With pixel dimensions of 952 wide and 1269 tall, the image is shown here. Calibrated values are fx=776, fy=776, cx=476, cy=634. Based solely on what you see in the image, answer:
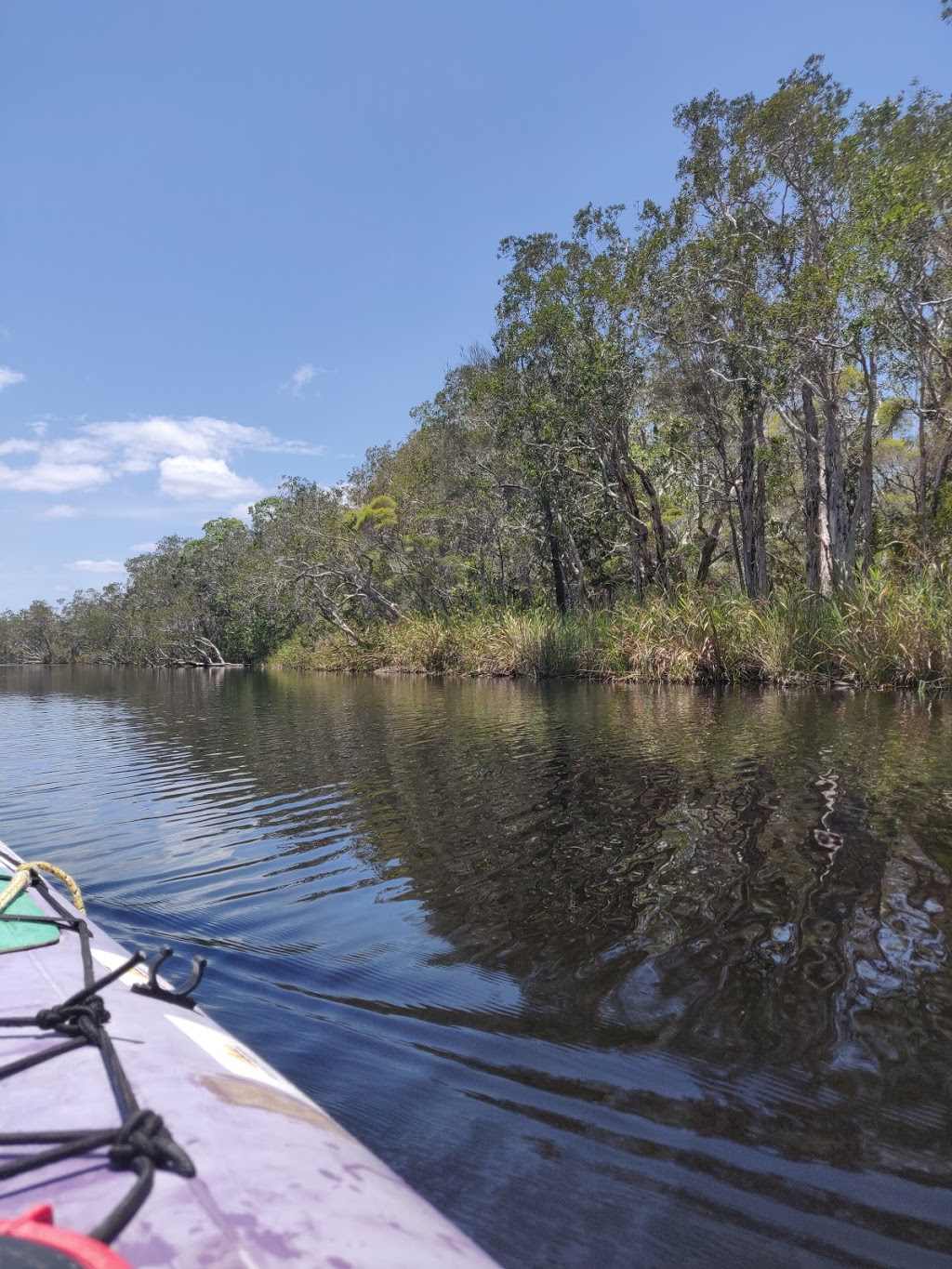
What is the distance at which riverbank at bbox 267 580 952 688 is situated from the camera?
13.0 meters

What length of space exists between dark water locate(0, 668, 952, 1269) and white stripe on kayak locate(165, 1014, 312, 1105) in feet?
1.77

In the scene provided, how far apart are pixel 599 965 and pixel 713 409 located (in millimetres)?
17900

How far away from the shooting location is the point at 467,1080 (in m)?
2.55

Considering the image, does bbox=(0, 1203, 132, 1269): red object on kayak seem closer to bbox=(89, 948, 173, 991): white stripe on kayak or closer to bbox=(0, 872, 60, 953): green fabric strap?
bbox=(89, 948, 173, 991): white stripe on kayak

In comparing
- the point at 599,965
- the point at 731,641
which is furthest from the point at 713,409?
the point at 599,965

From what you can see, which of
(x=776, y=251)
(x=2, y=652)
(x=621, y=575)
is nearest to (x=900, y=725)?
(x=776, y=251)

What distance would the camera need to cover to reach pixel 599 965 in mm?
3395

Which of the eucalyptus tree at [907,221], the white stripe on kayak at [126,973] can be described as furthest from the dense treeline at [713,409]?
the white stripe on kayak at [126,973]

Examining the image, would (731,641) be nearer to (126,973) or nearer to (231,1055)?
(126,973)

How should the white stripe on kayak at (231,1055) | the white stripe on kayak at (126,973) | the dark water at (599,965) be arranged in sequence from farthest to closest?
1. the white stripe on kayak at (126,973)
2. the dark water at (599,965)
3. the white stripe on kayak at (231,1055)

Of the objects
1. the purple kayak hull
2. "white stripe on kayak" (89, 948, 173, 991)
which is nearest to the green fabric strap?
"white stripe on kayak" (89, 948, 173, 991)

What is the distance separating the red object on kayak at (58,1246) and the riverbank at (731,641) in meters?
13.9

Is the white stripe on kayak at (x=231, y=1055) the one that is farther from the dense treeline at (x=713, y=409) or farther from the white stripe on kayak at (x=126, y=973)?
the dense treeline at (x=713, y=409)

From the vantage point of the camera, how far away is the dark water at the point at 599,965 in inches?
79.7
